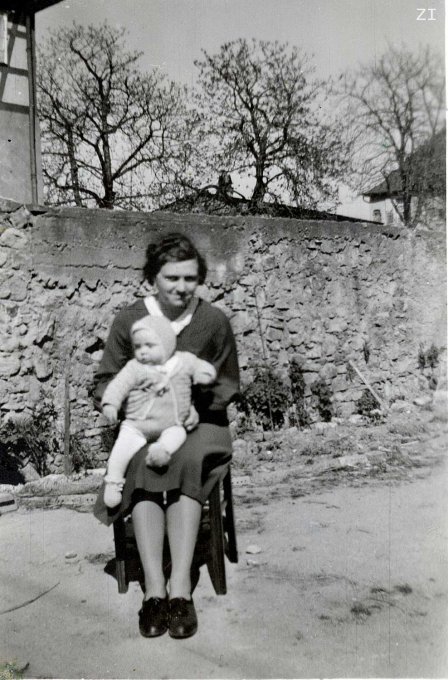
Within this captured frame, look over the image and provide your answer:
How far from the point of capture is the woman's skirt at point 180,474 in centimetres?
249

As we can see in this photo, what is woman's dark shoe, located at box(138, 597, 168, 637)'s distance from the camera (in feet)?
8.25

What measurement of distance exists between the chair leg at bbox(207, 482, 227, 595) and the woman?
7cm

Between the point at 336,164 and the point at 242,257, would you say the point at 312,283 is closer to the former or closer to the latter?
the point at 242,257

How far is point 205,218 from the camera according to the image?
457cm

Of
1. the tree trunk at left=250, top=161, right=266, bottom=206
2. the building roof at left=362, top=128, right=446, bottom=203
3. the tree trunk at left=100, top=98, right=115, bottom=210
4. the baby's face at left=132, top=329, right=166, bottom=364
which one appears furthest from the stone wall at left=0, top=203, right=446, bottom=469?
the tree trunk at left=100, top=98, right=115, bottom=210

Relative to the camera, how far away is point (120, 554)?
8.68 ft

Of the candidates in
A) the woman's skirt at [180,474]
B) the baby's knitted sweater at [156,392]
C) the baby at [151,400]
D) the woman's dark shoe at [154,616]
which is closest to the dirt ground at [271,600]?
the woman's dark shoe at [154,616]

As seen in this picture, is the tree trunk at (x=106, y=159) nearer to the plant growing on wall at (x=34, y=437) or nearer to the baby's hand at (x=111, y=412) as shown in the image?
the plant growing on wall at (x=34, y=437)

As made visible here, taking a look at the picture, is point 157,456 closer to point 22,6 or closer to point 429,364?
point 429,364

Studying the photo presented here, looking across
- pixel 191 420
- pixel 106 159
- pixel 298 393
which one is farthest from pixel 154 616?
pixel 106 159

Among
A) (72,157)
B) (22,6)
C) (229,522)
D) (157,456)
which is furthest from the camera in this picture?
(72,157)

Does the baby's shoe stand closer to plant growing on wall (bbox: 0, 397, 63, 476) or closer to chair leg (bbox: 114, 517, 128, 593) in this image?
chair leg (bbox: 114, 517, 128, 593)

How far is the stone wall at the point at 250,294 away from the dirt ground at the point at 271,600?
49.6 inches

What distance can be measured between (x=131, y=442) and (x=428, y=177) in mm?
3400
